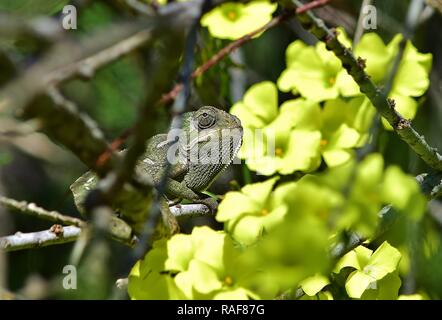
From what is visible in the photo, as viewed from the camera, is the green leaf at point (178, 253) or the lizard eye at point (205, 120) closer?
the green leaf at point (178, 253)

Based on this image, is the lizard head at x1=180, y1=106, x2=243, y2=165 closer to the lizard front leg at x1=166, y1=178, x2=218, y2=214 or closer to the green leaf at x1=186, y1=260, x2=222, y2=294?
the lizard front leg at x1=166, y1=178, x2=218, y2=214

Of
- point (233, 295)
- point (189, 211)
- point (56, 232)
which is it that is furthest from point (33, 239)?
point (233, 295)

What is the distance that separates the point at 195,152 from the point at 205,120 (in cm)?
13

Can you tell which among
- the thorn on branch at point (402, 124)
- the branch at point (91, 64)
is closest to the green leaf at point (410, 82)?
the thorn on branch at point (402, 124)

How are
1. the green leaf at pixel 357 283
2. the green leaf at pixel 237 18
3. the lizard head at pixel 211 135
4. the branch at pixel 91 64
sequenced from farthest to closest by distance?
1. the lizard head at pixel 211 135
2. the green leaf at pixel 237 18
3. the green leaf at pixel 357 283
4. the branch at pixel 91 64

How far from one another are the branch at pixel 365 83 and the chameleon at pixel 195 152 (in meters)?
0.40

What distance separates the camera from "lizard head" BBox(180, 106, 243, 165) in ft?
4.91

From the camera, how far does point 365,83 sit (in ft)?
3.35

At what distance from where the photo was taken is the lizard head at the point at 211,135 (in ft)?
4.91

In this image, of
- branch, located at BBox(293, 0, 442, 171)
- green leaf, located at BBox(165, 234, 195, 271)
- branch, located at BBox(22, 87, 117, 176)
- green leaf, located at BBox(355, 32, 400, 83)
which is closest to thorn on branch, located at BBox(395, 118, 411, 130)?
branch, located at BBox(293, 0, 442, 171)

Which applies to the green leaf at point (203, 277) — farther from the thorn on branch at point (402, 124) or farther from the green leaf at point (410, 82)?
the green leaf at point (410, 82)

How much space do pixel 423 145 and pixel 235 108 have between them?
33 cm

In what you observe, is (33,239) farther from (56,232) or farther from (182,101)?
(182,101)

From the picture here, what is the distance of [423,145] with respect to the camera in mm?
1127
